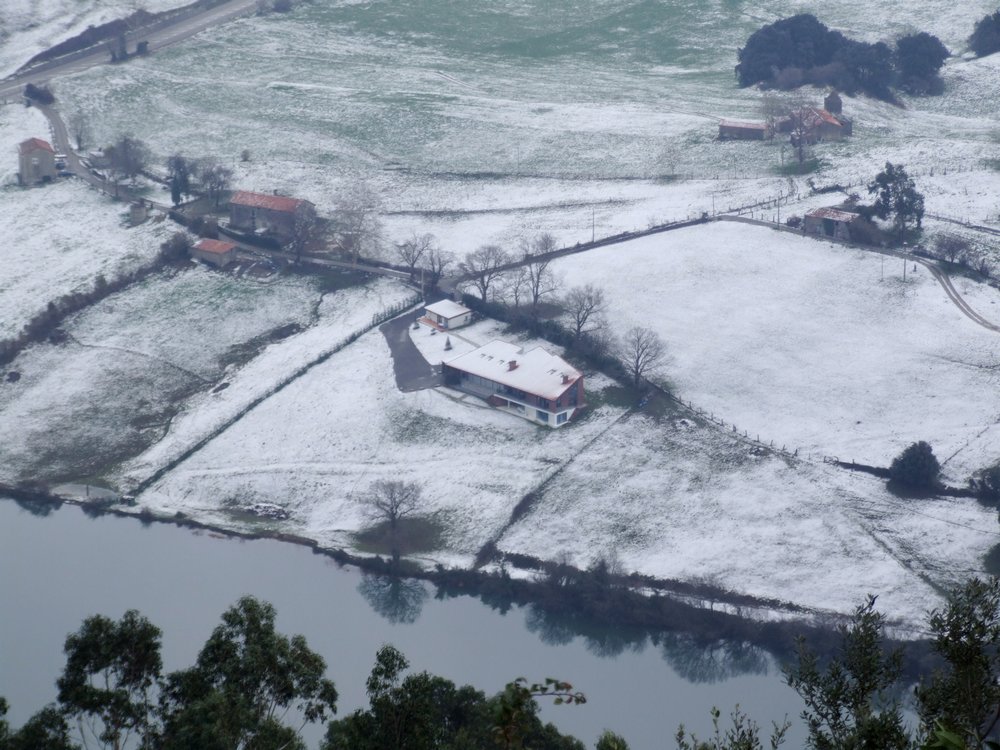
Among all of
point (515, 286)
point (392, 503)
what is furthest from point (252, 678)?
point (515, 286)

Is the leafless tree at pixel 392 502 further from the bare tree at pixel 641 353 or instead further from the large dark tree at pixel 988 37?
the large dark tree at pixel 988 37

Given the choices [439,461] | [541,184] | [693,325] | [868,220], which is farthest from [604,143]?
[439,461]

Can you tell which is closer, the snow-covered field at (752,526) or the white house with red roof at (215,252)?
the snow-covered field at (752,526)

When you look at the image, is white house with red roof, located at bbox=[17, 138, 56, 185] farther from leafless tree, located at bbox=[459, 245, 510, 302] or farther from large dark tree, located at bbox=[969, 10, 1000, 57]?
large dark tree, located at bbox=[969, 10, 1000, 57]

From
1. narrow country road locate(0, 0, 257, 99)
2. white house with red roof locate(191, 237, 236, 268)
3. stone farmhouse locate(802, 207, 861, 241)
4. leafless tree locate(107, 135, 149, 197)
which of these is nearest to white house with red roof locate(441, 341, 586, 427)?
white house with red roof locate(191, 237, 236, 268)

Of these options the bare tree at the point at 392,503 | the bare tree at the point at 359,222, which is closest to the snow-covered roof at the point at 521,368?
the bare tree at the point at 392,503

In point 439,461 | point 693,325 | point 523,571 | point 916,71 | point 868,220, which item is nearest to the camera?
point 523,571

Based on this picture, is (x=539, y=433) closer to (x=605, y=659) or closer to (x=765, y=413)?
(x=765, y=413)
